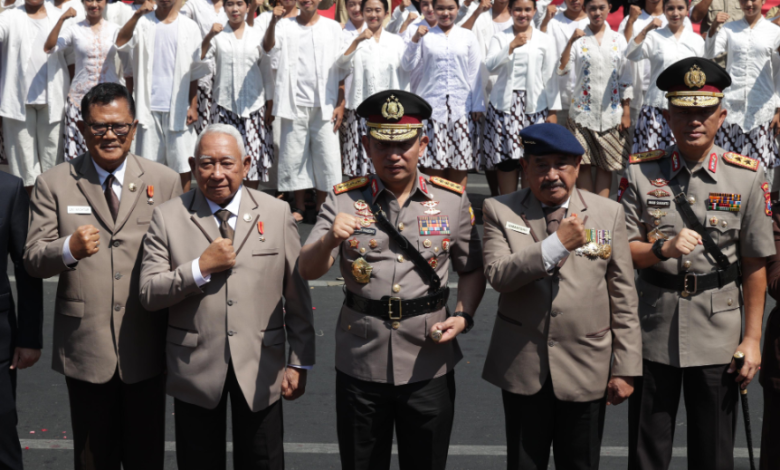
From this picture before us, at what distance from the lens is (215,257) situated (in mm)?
3361

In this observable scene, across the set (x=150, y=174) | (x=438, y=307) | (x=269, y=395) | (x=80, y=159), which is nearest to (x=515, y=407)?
(x=438, y=307)

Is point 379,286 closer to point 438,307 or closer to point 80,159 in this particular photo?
point 438,307

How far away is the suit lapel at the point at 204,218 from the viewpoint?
3545 mm

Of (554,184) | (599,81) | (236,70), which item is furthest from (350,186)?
(599,81)

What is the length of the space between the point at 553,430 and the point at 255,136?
6060mm

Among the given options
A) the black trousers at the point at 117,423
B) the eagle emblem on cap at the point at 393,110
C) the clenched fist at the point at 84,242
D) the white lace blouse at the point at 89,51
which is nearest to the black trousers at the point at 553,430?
the eagle emblem on cap at the point at 393,110

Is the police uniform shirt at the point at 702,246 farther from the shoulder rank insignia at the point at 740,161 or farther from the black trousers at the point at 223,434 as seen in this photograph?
the black trousers at the point at 223,434

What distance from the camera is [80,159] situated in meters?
3.82

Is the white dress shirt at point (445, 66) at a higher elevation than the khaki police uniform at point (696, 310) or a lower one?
higher

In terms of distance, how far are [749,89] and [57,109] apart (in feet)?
22.4

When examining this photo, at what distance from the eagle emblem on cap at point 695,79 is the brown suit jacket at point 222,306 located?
72.8 inches

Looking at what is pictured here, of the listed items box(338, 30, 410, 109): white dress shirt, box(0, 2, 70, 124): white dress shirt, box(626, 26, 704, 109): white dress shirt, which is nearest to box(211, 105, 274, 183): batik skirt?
box(338, 30, 410, 109): white dress shirt

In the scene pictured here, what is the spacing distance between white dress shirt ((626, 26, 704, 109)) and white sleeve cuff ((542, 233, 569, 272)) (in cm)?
589

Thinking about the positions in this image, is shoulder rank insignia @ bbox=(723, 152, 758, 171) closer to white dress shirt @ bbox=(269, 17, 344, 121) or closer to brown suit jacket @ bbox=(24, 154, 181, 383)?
brown suit jacket @ bbox=(24, 154, 181, 383)
